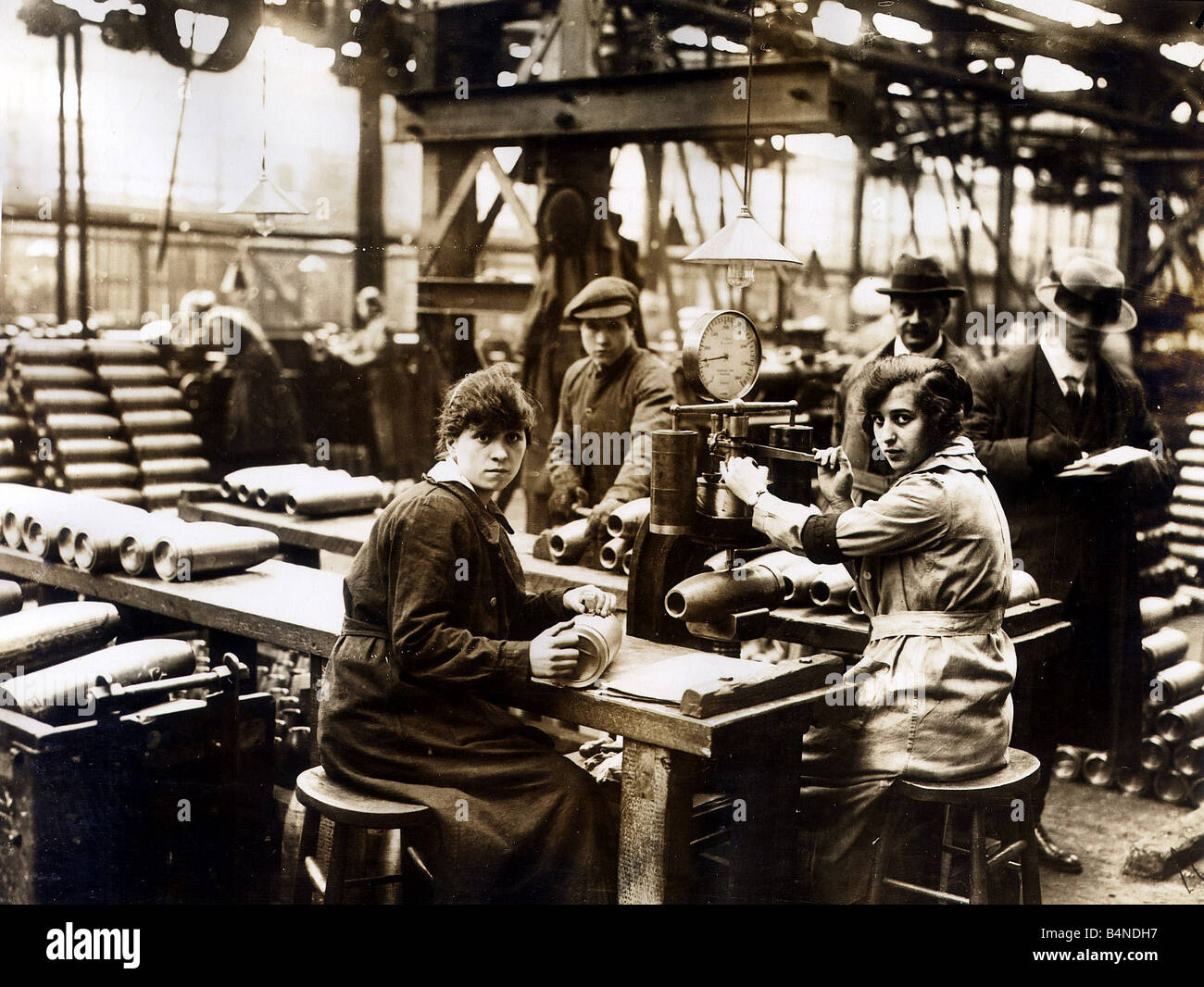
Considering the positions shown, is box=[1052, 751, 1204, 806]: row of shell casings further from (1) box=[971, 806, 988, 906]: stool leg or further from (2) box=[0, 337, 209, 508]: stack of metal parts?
(2) box=[0, 337, 209, 508]: stack of metal parts

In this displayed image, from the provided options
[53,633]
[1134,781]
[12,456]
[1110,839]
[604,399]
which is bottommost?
[1110,839]

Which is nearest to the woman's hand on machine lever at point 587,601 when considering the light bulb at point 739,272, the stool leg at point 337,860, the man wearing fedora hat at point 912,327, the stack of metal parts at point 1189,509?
the stool leg at point 337,860

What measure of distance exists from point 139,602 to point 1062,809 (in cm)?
349

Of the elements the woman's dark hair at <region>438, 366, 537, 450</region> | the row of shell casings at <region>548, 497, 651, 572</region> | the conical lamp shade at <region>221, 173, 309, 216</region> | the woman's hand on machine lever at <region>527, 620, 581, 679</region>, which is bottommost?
the woman's hand on machine lever at <region>527, 620, 581, 679</region>

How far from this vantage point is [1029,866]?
3.60 metres

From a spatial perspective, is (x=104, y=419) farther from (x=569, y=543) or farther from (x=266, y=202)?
(x=569, y=543)

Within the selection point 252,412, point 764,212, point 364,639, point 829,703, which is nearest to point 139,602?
point 364,639

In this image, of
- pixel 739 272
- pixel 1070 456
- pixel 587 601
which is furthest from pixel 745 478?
pixel 1070 456

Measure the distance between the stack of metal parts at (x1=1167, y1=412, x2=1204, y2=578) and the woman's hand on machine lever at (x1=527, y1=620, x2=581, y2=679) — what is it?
8.27 ft

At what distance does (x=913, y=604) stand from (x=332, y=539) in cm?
239

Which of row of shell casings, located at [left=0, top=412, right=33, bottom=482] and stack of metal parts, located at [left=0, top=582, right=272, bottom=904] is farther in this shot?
row of shell casings, located at [left=0, top=412, right=33, bottom=482]

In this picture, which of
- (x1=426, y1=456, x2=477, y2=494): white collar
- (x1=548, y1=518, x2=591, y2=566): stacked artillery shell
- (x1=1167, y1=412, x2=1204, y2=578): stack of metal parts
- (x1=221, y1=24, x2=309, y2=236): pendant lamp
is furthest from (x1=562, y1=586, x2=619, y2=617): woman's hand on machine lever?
(x1=221, y1=24, x2=309, y2=236): pendant lamp

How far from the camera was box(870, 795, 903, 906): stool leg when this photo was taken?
3418 millimetres
